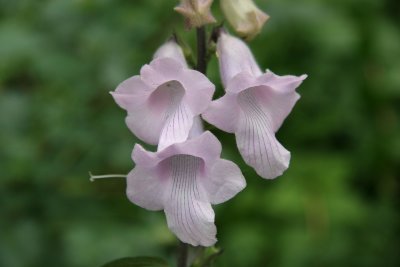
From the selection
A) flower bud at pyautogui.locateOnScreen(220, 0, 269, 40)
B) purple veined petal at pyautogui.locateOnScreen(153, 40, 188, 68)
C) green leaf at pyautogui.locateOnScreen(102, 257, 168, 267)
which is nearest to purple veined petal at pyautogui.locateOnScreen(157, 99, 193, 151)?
purple veined petal at pyautogui.locateOnScreen(153, 40, 188, 68)

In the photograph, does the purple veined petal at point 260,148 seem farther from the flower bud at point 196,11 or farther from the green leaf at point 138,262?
the green leaf at point 138,262

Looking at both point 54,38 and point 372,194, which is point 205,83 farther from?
point 372,194

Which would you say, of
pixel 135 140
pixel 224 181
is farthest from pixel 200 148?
pixel 135 140

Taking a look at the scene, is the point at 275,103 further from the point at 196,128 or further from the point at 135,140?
the point at 135,140

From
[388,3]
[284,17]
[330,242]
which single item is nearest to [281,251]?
[330,242]

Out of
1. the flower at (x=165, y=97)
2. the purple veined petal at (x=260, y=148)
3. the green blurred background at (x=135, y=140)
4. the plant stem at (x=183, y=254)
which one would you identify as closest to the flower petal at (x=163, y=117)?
the flower at (x=165, y=97)

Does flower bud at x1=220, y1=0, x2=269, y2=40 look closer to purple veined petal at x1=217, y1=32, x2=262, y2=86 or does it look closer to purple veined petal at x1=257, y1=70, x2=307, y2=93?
purple veined petal at x1=217, y1=32, x2=262, y2=86
